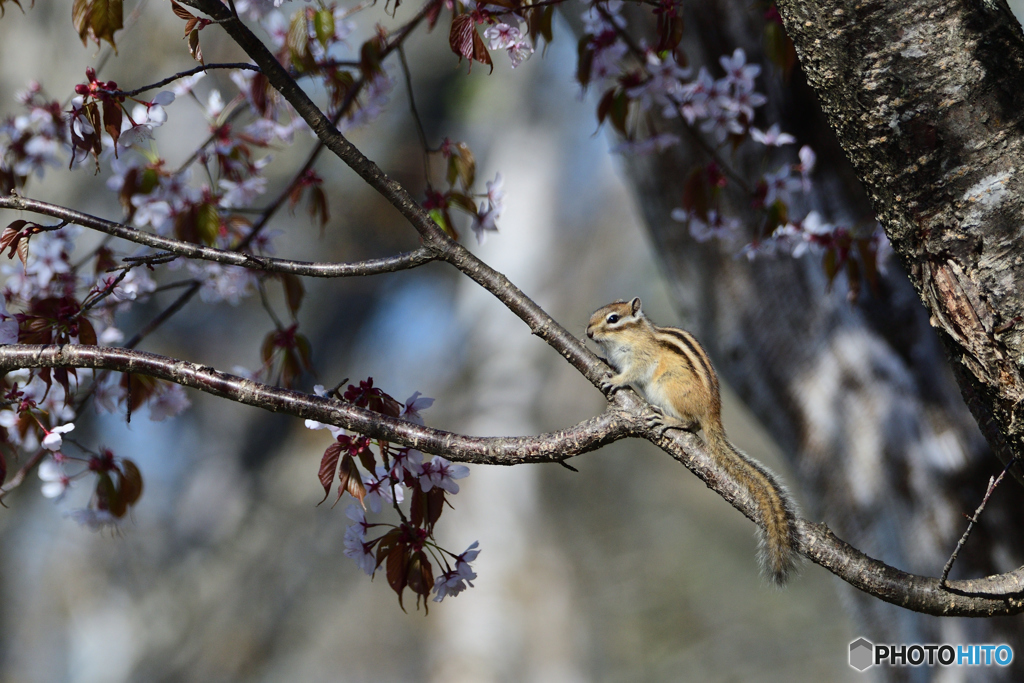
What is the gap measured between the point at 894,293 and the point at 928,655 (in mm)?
1263

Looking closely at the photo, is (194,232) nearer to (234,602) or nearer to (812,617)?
(234,602)

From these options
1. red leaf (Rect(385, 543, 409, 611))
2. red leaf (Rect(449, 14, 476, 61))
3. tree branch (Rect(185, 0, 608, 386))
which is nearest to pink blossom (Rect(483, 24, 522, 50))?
red leaf (Rect(449, 14, 476, 61))

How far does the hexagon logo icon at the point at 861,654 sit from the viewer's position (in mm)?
2844

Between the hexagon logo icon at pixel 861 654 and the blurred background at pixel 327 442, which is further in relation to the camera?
the blurred background at pixel 327 442

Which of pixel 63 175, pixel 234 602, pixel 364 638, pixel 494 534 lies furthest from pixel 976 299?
pixel 364 638

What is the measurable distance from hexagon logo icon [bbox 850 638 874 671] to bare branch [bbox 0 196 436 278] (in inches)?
95.8

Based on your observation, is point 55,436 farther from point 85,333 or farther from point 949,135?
point 949,135

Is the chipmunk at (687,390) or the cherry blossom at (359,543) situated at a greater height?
the chipmunk at (687,390)

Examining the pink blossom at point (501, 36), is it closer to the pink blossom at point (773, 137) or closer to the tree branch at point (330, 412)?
the tree branch at point (330, 412)

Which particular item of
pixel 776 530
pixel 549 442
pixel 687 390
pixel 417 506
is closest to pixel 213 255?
pixel 417 506

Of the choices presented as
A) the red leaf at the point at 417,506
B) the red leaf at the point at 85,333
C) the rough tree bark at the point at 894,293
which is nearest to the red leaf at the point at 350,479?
the red leaf at the point at 417,506

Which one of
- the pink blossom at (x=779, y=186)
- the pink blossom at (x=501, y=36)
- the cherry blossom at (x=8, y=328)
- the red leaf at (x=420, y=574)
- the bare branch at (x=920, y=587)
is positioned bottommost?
the bare branch at (x=920, y=587)

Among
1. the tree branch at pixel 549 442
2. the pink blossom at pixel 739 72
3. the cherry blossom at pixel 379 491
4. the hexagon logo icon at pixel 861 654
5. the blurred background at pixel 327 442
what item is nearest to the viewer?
the tree branch at pixel 549 442

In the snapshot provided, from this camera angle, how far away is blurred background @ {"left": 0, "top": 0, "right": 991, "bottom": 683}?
6184mm
